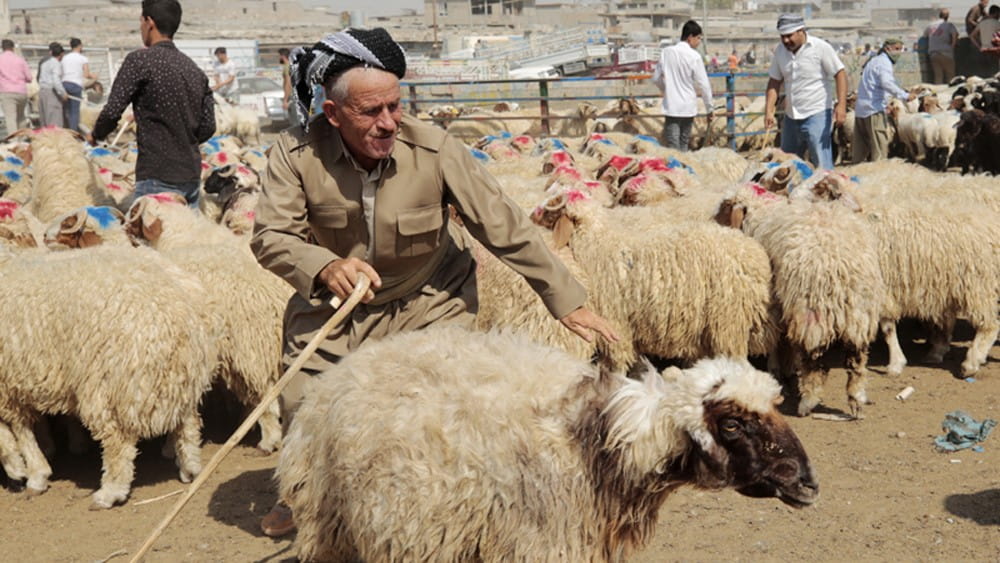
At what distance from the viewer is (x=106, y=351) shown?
509cm

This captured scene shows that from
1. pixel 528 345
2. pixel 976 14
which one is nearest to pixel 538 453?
pixel 528 345

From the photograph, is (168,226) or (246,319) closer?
(246,319)

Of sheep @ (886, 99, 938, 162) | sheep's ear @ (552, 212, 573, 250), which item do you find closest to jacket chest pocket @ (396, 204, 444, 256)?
sheep's ear @ (552, 212, 573, 250)

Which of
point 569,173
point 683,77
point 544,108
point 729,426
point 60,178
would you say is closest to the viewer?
point 729,426

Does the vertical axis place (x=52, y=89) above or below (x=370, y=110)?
below

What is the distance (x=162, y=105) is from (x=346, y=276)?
4.11 meters

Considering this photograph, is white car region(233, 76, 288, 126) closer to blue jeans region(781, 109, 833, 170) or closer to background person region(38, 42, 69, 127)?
background person region(38, 42, 69, 127)

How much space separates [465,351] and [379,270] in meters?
0.65

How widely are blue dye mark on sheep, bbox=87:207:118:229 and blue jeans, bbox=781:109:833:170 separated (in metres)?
6.32

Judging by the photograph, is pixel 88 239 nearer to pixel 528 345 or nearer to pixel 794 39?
pixel 528 345

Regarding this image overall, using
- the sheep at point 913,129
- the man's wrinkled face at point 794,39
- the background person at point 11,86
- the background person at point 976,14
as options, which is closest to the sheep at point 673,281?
the man's wrinkled face at point 794,39

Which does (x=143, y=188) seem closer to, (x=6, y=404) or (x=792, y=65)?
(x=6, y=404)

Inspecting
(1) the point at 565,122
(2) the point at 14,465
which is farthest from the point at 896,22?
(2) the point at 14,465

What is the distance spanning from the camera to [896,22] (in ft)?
356
